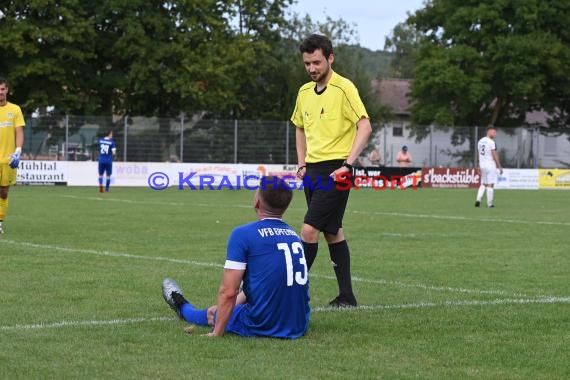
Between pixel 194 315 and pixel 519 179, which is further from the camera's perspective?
pixel 519 179

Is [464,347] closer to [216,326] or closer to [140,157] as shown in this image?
[216,326]

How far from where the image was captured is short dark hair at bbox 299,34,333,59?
25.1ft

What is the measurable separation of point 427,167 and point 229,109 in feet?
54.3

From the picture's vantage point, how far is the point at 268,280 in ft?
21.1

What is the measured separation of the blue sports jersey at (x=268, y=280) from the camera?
21.1ft

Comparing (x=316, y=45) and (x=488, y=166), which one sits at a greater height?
(x=316, y=45)

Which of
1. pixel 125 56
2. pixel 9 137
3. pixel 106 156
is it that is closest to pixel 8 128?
pixel 9 137

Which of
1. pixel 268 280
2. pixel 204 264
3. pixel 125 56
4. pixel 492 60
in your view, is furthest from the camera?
pixel 492 60

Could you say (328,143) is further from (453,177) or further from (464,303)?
(453,177)

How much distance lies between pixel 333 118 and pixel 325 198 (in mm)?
656

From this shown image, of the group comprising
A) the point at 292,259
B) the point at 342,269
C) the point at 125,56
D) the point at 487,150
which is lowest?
the point at 342,269

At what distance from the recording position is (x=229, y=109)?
185ft

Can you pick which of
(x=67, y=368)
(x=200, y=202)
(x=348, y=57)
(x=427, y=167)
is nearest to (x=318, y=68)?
(x=67, y=368)

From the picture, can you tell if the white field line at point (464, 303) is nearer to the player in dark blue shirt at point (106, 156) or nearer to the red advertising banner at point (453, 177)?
the player in dark blue shirt at point (106, 156)
